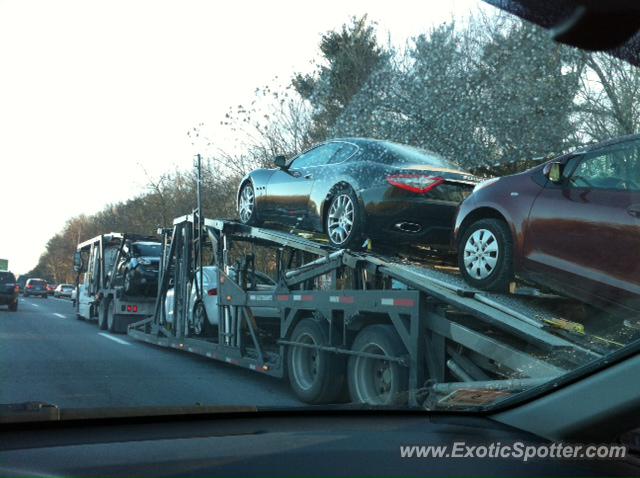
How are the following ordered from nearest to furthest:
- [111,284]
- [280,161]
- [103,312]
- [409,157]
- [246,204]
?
1. [409,157]
2. [280,161]
3. [246,204]
4. [103,312]
5. [111,284]

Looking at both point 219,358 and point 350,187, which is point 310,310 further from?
point 219,358

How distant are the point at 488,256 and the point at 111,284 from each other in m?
12.2

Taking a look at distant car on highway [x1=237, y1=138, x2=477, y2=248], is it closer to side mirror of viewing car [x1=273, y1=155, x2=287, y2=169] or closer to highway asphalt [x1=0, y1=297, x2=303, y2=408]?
side mirror of viewing car [x1=273, y1=155, x2=287, y2=169]

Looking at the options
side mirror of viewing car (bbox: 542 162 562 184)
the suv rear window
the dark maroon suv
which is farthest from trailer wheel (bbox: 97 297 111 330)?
side mirror of viewing car (bbox: 542 162 562 184)

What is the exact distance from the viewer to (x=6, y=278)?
928 inches

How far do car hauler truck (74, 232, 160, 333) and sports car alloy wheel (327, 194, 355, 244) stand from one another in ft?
20.0

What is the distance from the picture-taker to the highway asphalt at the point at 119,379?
5590mm

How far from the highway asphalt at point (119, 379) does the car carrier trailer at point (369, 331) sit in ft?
0.84

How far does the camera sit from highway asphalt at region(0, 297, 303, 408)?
559 cm

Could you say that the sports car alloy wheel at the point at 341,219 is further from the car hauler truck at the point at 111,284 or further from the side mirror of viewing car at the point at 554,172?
the car hauler truck at the point at 111,284

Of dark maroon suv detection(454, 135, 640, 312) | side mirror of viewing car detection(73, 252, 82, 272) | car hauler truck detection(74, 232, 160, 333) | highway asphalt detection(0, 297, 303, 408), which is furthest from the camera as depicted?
side mirror of viewing car detection(73, 252, 82, 272)

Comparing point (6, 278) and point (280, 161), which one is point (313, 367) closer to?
point (280, 161)

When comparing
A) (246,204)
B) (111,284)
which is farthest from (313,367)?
(111,284)
